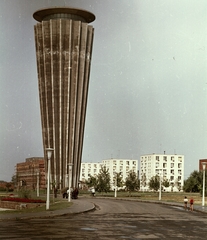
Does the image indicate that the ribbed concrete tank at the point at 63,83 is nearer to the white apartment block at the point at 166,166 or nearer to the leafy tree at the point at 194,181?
the leafy tree at the point at 194,181

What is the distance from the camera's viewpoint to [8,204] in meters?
37.9

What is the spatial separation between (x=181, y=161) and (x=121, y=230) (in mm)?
164905

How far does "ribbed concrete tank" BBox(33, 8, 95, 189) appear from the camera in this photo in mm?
84812

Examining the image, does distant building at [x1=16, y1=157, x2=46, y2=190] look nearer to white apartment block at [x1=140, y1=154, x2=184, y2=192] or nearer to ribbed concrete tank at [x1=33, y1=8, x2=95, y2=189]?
white apartment block at [x1=140, y1=154, x2=184, y2=192]

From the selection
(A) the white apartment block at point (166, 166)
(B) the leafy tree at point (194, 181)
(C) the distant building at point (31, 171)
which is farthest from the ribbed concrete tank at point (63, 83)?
(A) the white apartment block at point (166, 166)

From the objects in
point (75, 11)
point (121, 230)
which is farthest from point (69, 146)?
point (121, 230)

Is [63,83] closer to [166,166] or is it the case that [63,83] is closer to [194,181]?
[194,181]

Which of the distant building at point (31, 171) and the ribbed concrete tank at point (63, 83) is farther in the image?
the distant building at point (31, 171)

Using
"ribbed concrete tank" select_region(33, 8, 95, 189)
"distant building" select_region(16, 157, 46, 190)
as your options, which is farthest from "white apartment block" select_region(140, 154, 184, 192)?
"ribbed concrete tank" select_region(33, 8, 95, 189)

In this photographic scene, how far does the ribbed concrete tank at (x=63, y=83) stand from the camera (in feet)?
278

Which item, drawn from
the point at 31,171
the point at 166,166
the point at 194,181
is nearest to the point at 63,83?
the point at 194,181

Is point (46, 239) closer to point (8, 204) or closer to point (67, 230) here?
point (67, 230)

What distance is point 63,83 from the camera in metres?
Answer: 85.3

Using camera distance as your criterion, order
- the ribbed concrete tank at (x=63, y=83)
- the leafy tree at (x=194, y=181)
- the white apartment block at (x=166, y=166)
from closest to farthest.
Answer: the ribbed concrete tank at (x=63, y=83)
the leafy tree at (x=194, y=181)
the white apartment block at (x=166, y=166)
